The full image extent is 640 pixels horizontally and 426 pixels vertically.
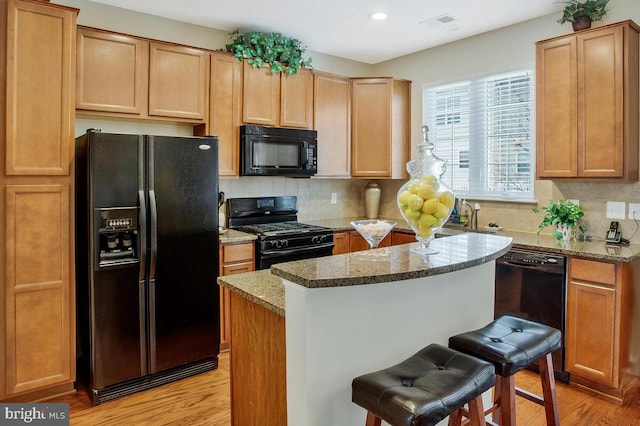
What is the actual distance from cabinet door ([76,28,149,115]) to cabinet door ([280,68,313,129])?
4.09 feet

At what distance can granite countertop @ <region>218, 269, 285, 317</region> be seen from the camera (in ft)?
5.68

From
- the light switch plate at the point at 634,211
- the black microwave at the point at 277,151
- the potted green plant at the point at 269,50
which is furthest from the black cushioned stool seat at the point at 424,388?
the potted green plant at the point at 269,50

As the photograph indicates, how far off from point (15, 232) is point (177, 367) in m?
1.36

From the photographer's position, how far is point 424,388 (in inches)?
56.6

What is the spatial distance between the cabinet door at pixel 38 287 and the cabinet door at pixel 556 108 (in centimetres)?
337

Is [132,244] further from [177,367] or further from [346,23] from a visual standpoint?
[346,23]

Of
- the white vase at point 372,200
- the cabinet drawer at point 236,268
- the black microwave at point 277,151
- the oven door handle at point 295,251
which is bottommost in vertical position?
the cabinet drawer at point 236,268

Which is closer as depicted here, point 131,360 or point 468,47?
point 131,360

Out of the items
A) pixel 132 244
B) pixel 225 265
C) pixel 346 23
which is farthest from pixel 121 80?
pixel 346 23

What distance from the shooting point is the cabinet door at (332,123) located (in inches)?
173

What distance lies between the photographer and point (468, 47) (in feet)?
13.9

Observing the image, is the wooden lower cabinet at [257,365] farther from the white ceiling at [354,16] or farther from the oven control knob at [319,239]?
the white ceiling at [354,16]

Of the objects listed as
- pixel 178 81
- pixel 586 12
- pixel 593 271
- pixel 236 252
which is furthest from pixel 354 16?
pixel 593 271

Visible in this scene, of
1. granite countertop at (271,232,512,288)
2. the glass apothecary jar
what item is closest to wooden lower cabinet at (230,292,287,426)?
granite countertop at (271,232,512,288)
